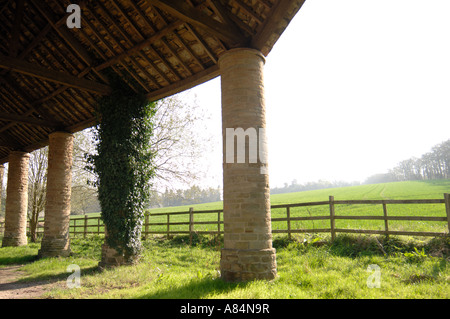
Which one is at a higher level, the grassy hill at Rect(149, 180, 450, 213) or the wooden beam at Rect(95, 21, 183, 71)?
the wooden beam at Rect(95, 21, 183, 71)

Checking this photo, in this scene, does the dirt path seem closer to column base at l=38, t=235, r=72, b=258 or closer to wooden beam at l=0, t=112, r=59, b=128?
column base at l=38, t=235, r=72, b=258

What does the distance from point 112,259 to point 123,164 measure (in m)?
2.62

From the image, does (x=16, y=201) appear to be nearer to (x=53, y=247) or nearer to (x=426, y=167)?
(x=53, y=247)

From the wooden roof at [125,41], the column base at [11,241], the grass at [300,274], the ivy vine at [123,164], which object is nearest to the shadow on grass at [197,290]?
the grass at [300,274]

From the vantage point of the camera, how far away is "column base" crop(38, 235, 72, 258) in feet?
33.7

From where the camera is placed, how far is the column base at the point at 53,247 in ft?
33.7

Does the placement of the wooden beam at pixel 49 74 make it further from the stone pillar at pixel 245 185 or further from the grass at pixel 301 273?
the grass at pixel 301 273

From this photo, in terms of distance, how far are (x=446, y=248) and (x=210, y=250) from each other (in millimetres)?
6283

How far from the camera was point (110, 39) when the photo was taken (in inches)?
314

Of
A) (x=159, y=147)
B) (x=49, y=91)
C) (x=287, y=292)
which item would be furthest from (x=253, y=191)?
(x=159, y=147)

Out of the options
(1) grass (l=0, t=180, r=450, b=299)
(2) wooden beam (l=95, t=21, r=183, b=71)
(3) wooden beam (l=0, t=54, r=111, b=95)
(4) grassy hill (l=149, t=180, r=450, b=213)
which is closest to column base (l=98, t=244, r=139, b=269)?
(1) grass (l=0, t=180, r=450, b=299)

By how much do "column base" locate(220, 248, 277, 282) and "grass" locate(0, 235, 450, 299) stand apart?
188 millimetres

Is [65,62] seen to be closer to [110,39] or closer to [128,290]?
[110,39]

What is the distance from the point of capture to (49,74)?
7.75 m
